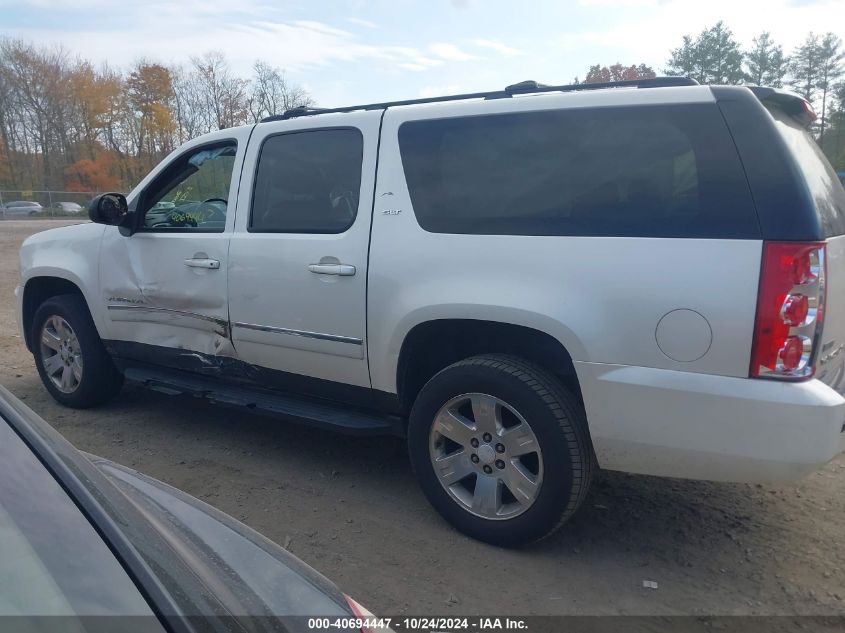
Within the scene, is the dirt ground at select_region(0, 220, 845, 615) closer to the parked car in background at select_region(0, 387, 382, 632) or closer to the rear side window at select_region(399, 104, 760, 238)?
the parked car in background at select_region(0, 387, 382, 632)

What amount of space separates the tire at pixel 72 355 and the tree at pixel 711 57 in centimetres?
3335

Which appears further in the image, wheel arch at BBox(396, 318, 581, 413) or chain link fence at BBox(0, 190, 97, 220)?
chain link fence at BBox(0, 190, 97, 220)

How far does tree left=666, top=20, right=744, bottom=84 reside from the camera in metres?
33.5

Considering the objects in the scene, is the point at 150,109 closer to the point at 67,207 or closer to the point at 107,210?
the point at 67,207

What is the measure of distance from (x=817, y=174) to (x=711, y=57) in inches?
1373

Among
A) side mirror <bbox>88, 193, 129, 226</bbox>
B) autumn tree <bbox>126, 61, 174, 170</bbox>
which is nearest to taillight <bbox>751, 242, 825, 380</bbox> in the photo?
side mirror <bbox>88, 193, 129, 226</bbox>

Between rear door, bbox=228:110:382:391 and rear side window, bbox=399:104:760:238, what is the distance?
38 centimetres

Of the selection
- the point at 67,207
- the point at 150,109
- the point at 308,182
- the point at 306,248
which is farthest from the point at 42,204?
the point at 306,248

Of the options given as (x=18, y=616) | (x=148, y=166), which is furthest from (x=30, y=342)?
(x=148, y=166)

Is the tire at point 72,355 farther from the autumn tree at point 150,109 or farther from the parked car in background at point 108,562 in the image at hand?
the autumn tree at point 150,109

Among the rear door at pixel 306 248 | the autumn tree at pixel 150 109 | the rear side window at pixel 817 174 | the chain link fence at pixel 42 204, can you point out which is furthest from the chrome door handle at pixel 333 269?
the autumn tree at pixel 150 109

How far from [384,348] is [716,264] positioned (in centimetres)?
165

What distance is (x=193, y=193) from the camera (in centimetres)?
481

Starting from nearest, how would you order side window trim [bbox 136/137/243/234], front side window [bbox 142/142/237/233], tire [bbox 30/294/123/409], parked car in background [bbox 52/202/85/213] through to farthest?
front side window [bbox 142/142/237/233]
side window trim [bbox 136/137/243/234]
tire [bbox 30/294/123/409]
parked car in background [bbox 52/202/85/213]
